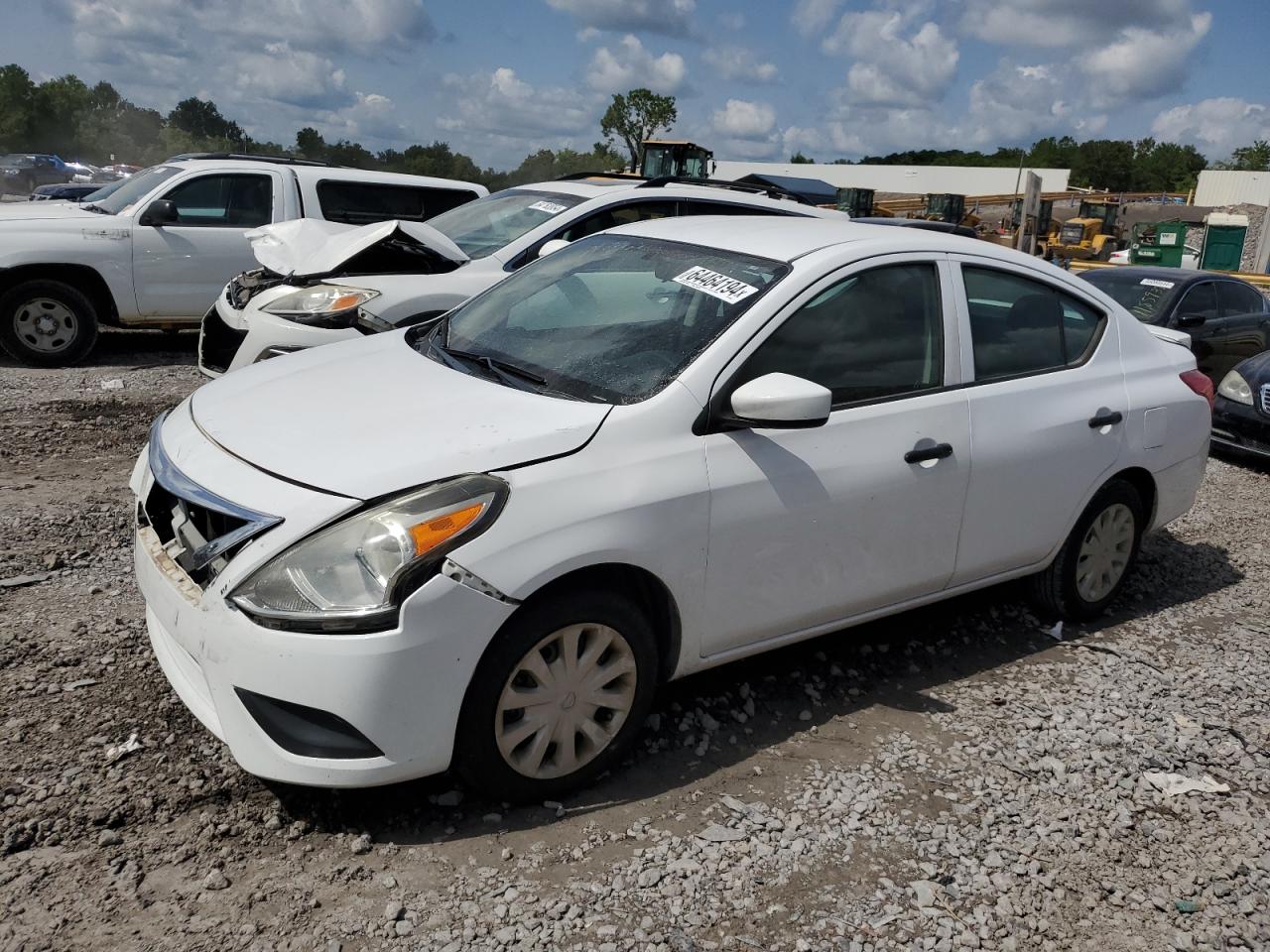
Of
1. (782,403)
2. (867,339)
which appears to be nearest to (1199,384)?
(867,339)

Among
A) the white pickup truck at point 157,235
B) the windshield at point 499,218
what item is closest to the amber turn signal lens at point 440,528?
the windshield at point 499,218

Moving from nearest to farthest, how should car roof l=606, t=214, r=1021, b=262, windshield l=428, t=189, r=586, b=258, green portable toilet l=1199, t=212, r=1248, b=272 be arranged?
car roof l=606, t=214, r=1021, b=262 → windshield l=428, t=189, r=586, b=258 → green portable toilet l=1199, t=212, r=1248, b=272

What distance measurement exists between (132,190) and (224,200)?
0.86m

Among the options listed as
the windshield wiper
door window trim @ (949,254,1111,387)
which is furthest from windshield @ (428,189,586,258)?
door window trim @ (949,254,1111,387)

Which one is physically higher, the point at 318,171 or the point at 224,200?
the point at 318,171

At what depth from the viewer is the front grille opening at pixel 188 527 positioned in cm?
288

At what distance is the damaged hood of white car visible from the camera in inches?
268

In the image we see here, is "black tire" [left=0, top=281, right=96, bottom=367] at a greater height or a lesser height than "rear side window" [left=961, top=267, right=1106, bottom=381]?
lesser

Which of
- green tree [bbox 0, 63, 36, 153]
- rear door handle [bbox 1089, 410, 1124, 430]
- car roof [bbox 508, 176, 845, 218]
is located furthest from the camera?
green tree [bbox 0, 63, 36, 153]

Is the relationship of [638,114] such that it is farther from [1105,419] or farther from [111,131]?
[1105,419]

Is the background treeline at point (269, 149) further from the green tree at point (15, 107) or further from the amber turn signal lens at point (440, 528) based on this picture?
the amber turn signal lens at point (440, 528)

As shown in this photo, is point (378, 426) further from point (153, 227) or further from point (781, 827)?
point (153, 227)

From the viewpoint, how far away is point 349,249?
22.5 feet

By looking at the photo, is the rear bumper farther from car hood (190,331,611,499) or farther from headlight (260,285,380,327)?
car hood (190,331,611,499)
